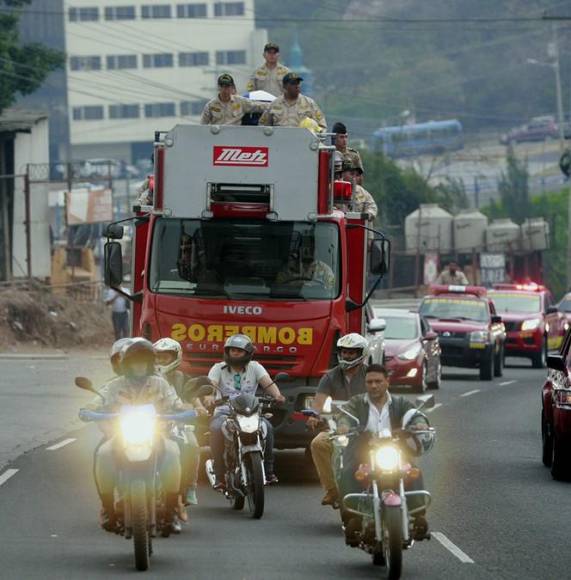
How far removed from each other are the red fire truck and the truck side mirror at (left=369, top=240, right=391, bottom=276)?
2 centimetres

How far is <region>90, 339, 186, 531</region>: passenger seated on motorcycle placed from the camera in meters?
12.5

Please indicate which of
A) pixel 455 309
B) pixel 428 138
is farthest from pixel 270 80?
pixel 428 138

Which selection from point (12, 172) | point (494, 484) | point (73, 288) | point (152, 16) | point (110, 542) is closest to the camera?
point (110, 542)

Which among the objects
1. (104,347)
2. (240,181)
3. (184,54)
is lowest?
(104,347)

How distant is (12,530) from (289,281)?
510cm

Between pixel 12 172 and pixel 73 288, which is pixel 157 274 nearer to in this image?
pixel 73 288

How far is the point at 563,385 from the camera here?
18.5 meters

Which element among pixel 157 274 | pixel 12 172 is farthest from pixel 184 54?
pixel 157 274

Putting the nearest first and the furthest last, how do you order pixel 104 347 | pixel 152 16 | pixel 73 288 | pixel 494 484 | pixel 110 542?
pixel 110 542 < pixel 494 484 < pixel 104 347 < pixel 73 288 < pixel 152 16

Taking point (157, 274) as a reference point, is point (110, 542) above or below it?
below

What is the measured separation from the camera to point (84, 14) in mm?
163000

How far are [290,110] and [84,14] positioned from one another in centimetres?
14572

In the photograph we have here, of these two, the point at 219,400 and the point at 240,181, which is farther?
the point at 240,181

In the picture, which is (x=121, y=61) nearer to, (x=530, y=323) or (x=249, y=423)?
(x=530, y=323)
